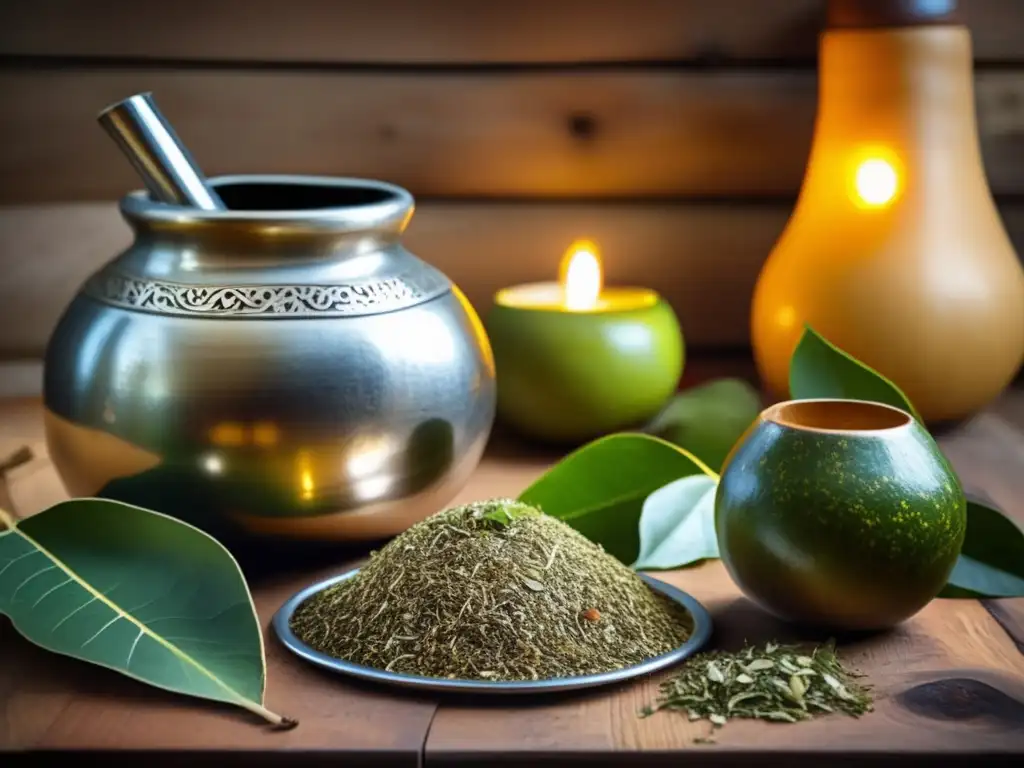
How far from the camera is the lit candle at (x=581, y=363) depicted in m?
0.90

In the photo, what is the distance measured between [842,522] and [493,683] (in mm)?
166

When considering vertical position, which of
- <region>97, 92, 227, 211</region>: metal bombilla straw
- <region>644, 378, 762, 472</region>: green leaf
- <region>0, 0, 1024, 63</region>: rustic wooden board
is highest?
<region>0, 0, 1024, 63</region>: rustic wooden board

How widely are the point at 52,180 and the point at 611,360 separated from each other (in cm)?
50

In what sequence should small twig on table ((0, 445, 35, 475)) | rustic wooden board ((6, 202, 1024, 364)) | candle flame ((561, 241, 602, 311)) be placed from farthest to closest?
rustic wooden board ((6, 202, 1024, 364))
candle flame ((561, 241, 602, 311))
small twig on table ((0, 445, 35, 475))

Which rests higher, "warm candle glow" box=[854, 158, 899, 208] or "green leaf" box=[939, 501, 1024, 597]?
Answer: "warm candle glow" box=[854, 158, 899, 208]

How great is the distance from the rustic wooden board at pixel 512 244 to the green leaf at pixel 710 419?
0.17m

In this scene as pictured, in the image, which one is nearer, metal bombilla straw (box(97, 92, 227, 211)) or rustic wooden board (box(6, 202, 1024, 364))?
metal bombilla straw (box(97, 92, 227, 211))

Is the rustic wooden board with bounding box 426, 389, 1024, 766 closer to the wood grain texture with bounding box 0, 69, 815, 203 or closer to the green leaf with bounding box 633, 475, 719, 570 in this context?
the green leaf with bounding box 633, 475, 719, 570

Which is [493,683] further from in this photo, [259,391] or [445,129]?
[445,129]

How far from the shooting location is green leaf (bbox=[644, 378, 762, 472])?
866mm

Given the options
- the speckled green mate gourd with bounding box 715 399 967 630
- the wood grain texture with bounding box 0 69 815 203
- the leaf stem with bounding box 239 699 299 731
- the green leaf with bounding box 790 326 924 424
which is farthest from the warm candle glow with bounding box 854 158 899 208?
the leaf stem with bounding box 239 699 299 731

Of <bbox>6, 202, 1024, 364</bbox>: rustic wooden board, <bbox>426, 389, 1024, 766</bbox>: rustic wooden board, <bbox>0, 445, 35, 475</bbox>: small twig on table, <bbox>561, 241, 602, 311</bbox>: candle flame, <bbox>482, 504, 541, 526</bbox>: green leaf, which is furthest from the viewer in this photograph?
<bbox>6, 202, 1024, 364</bbox>: rustic wooden board

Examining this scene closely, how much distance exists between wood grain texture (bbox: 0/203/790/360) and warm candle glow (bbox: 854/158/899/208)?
6.2 inches

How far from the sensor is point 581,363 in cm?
90
